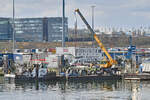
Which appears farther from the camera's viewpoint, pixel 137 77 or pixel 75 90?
pixel 137 77

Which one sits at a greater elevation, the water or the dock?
the dock

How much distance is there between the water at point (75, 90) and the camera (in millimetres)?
56312

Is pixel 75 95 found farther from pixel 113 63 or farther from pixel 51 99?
pixel 113 63

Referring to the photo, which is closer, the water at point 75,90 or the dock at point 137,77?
the water at point 75,90

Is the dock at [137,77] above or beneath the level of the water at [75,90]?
above

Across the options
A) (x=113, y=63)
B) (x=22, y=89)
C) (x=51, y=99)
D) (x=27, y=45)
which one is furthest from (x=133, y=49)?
(x=27, y=45)

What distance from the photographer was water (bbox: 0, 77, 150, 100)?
2217 inches

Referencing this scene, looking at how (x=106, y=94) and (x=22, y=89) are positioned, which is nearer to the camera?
(x=106, y=94)

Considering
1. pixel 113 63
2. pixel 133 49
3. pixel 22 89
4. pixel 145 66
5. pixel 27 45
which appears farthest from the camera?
pixel 27 45

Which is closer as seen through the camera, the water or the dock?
the water

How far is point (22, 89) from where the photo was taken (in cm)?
6462

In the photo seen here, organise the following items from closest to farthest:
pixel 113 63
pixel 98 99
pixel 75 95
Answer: pixel 98 99, pixel 75 95, pixel 113 63

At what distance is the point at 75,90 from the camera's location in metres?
63.8

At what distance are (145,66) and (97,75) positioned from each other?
10079 millimetres
